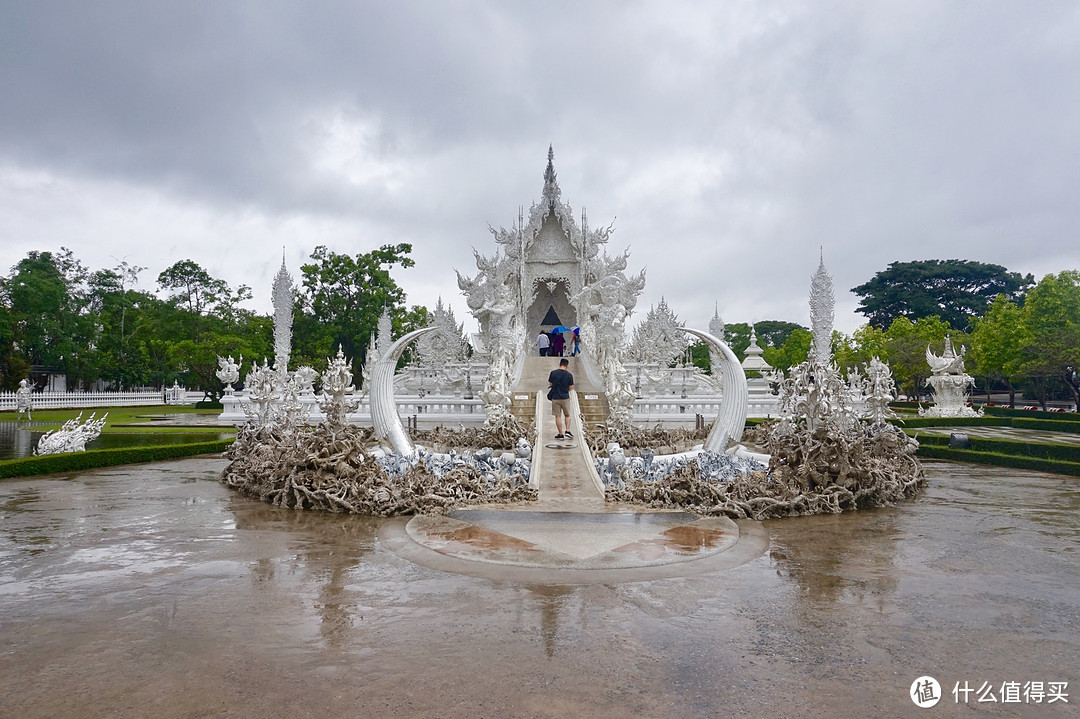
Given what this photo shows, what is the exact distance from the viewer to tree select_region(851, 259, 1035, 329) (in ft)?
182

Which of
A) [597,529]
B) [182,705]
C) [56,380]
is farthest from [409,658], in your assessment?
[56,380]

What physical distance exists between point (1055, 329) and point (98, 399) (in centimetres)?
4944

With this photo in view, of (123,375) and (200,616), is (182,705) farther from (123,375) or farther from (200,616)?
(123,375)

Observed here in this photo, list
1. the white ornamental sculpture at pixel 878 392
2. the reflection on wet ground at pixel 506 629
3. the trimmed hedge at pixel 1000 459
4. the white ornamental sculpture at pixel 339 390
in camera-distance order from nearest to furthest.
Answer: the reflection on wet ground at pixel 506 629, the white ornamental sculpture at pixel 339 390, the white ornamental sculpture at pixel 878 392, the trimmed hedge at pixel 1000 459

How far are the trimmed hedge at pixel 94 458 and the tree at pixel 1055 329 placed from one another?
104 ft

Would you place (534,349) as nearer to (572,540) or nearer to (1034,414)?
(1034,414)

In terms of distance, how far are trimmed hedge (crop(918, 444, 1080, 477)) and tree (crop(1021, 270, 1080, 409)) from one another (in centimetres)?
1688

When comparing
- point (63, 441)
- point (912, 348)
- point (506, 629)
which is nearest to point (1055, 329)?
point (912, 348)

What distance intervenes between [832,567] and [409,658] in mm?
3889

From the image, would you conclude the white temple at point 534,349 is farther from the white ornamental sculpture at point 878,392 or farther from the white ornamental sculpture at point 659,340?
the white ornamental sculpture at point 878,392

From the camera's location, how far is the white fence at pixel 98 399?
3331cm

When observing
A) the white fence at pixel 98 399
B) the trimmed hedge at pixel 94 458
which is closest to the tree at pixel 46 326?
the white fence at pixel 98 399

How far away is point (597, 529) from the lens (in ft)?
22.9

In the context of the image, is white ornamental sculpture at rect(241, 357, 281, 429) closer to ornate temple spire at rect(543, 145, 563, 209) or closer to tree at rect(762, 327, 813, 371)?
ornate temple spire at rect(543, 145, 563, 209)
